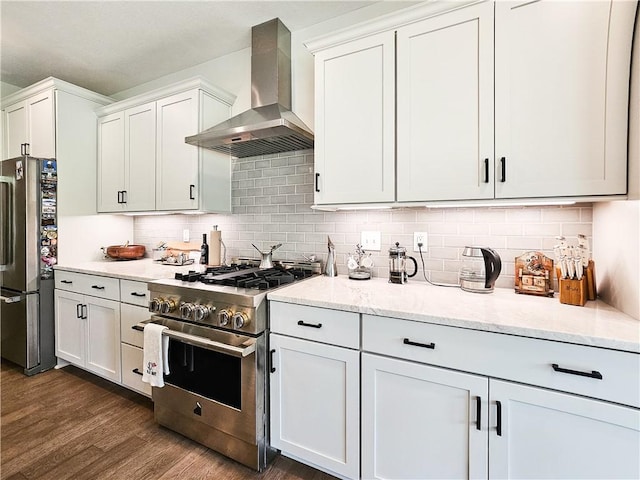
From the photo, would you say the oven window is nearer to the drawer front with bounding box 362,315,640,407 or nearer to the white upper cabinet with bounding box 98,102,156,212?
the drawer front with bounding box 362,315,640,407

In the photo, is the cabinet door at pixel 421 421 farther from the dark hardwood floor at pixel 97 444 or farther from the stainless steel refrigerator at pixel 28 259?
the stainless steel refrigerator at pixel 28 259

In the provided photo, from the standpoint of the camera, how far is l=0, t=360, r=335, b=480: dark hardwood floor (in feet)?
5.27

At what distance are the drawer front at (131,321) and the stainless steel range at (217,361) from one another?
297mm

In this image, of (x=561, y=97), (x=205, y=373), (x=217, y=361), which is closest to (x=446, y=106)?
(x=561, y=97)

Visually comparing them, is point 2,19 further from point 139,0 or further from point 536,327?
point 536,327

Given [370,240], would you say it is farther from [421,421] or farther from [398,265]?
[421,421]

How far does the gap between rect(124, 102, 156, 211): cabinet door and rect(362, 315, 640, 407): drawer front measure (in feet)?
7.55

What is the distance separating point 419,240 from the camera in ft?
6.41

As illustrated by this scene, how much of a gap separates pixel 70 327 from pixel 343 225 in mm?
2427

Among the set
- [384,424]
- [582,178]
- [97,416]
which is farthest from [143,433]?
[582,178]

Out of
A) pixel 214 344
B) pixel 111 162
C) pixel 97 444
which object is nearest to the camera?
pixel 214 344

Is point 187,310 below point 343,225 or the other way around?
below

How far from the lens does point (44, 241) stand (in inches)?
104

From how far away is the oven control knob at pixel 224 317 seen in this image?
5.21 ft
